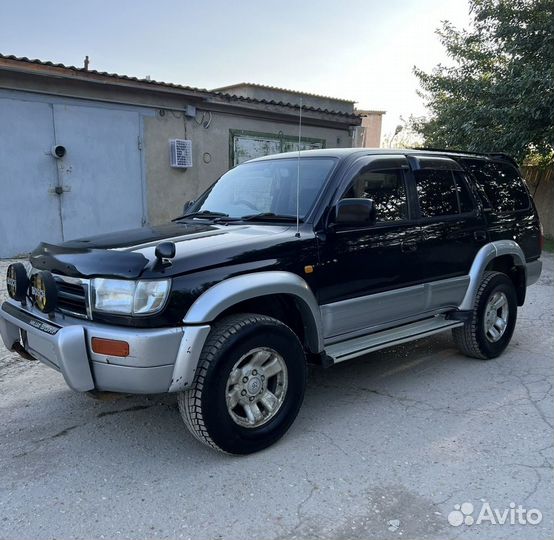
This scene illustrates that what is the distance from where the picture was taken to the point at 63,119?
8945mm

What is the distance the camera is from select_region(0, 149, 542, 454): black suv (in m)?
2.76

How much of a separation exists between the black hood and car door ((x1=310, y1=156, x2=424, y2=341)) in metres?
0.40

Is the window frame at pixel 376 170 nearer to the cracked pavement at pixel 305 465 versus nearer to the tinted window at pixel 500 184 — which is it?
the tinted window at pixel 500 184

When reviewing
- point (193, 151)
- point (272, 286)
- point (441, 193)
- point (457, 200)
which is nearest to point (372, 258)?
point (272, 286)

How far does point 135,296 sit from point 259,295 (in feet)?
2.41

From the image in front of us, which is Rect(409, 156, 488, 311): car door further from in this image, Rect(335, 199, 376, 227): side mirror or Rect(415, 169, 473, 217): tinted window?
Rect(335, 199, 376, 227): side mirror

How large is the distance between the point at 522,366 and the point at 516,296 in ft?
2.65

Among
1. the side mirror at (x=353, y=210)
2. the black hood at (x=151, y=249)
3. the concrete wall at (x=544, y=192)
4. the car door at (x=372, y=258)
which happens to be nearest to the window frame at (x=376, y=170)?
the car door at (x=372, y=258)

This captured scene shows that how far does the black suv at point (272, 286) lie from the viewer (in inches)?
109

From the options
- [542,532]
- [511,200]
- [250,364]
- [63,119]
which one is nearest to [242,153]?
[63,119]

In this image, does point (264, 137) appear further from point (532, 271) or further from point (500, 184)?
point (532, 271)

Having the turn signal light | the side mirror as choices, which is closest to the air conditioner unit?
the side mirror

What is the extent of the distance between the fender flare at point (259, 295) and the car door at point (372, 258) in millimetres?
112

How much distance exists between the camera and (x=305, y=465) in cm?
303
